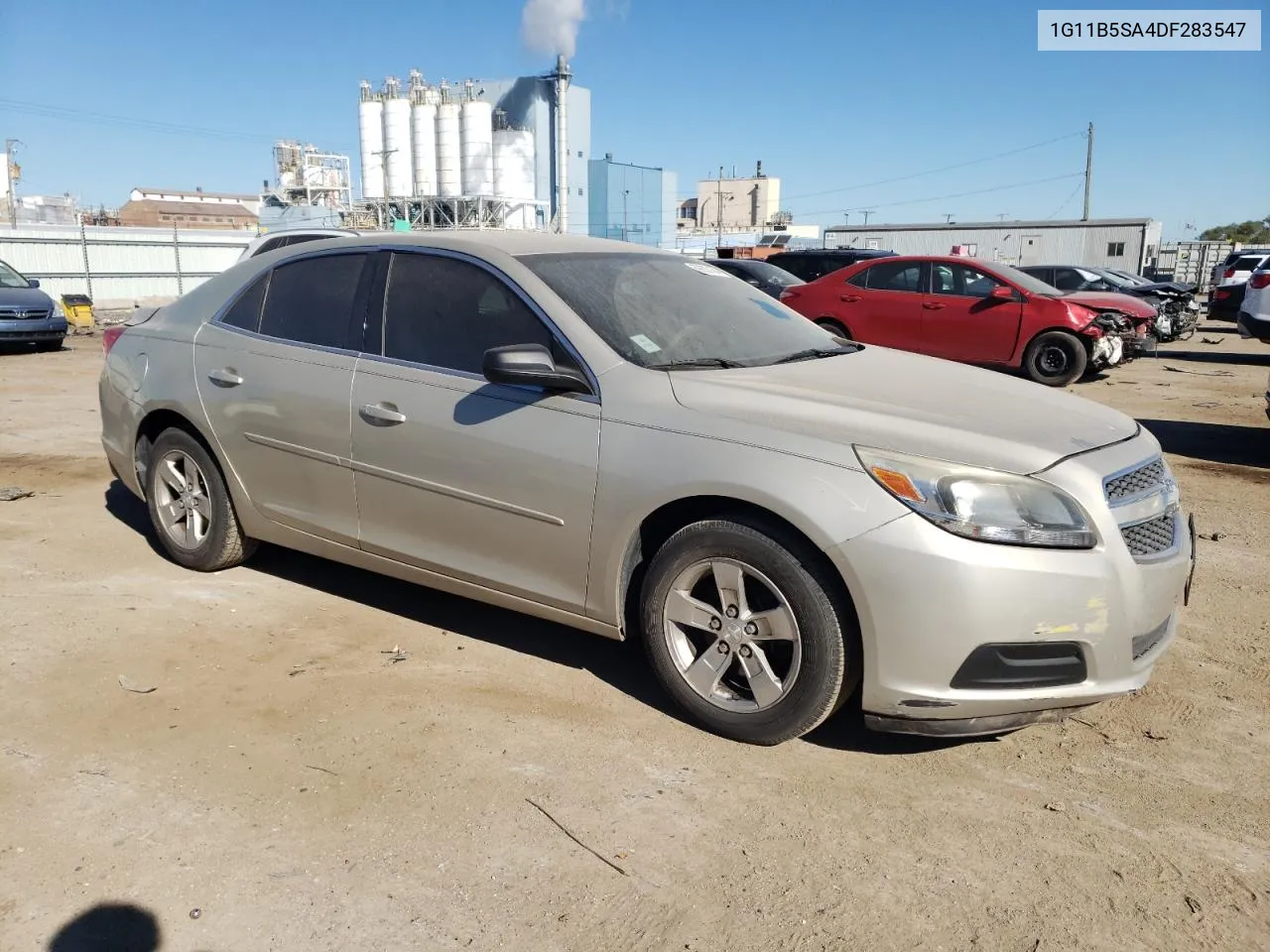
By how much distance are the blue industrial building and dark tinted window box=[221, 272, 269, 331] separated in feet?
186

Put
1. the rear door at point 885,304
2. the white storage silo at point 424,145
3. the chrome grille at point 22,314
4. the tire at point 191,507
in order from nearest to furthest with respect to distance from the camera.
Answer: the tire at point 191,507
the rear door at point 885,304
the chrome grille at point 22,314
the white storage silo at point 424,145

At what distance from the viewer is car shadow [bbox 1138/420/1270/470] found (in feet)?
26.8

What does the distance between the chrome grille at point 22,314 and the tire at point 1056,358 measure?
1402 cm

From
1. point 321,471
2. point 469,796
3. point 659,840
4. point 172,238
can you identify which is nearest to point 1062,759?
point 659,840

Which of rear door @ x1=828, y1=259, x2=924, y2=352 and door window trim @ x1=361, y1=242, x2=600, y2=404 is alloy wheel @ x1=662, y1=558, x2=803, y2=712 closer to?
door window trim @ x1=361, y1=242, x2=600, y2=404

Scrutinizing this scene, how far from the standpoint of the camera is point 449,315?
396 centimetres

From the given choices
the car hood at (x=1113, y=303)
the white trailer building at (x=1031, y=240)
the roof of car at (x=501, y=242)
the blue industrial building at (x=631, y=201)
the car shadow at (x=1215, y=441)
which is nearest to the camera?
the roof of car at (x=501, y=242)

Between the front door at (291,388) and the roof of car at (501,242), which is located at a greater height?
the roof of car at (501,242)

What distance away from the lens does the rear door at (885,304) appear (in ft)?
Answer: 42.2

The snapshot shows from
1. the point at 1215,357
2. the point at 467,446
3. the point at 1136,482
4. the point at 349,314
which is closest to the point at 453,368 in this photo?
the point at 467,446

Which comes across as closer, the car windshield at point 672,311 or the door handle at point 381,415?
the car windshield at point 672,311

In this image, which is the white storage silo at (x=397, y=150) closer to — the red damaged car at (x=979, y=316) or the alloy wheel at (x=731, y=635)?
the red damaged car at (x=979, y=316)

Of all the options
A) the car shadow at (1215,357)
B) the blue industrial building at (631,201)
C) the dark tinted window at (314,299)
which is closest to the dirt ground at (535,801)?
the dark tinted window at (314,299)

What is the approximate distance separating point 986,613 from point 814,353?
5.31ft
